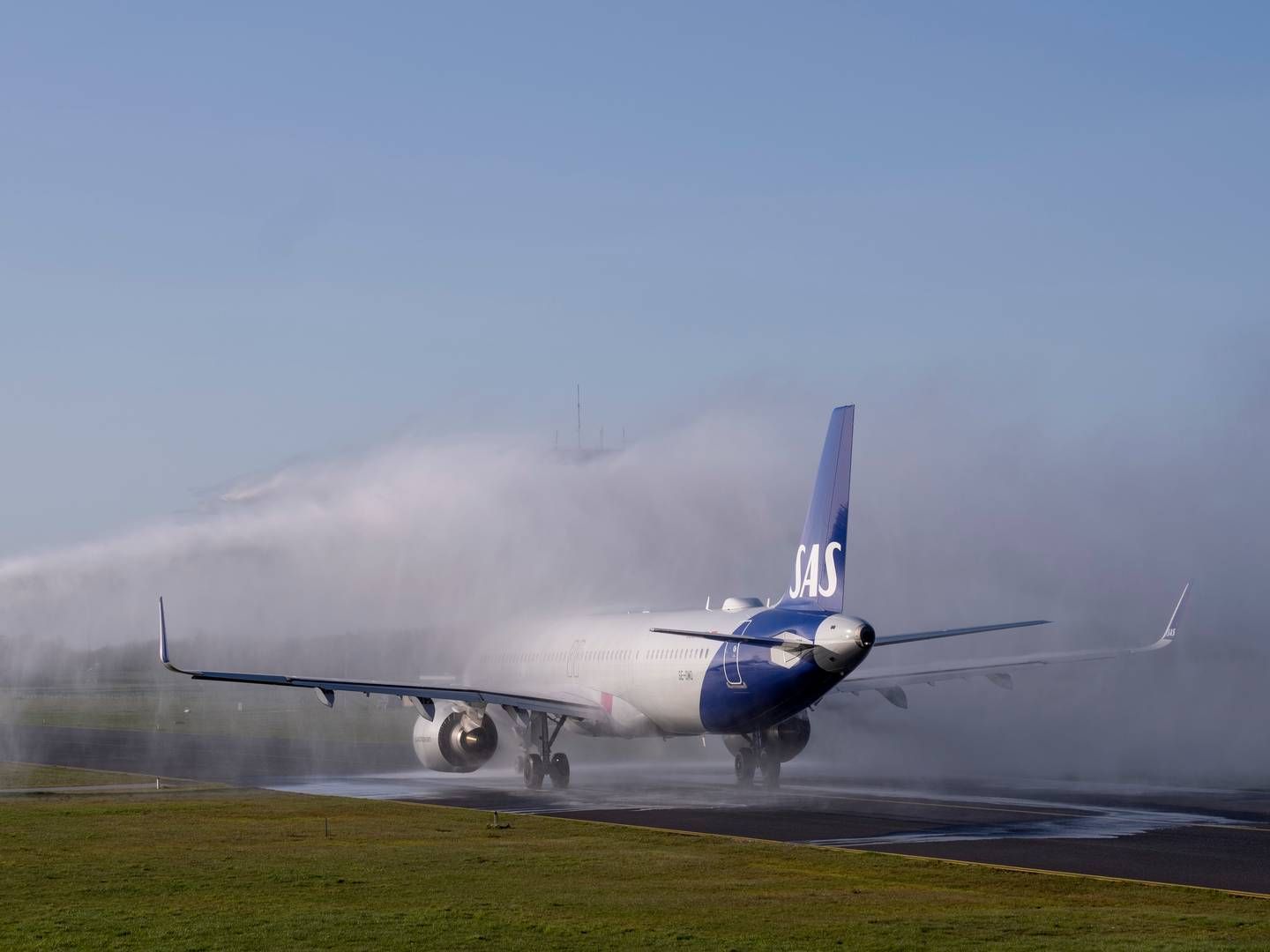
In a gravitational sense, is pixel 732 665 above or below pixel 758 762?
above

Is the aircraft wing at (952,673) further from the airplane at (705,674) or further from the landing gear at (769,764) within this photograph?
the landing gear at (769,764)

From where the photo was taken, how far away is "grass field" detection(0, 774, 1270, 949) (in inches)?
687

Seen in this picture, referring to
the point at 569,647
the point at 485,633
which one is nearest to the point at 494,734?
the point at 569,647

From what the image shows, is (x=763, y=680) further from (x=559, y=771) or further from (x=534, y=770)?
(x=534, y=770)

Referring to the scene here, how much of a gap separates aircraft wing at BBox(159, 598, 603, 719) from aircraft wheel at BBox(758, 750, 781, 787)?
5421 mm

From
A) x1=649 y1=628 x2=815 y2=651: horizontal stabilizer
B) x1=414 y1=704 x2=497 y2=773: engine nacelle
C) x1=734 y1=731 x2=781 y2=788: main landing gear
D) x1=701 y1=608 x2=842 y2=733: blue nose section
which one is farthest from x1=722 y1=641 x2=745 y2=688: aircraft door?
x1=414 y1=704 x2=497 y2=773: engine nacelle

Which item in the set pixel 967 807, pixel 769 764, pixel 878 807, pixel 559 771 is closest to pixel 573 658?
pixel 559 771

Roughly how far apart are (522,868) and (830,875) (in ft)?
15.6

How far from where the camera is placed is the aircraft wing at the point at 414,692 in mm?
38062

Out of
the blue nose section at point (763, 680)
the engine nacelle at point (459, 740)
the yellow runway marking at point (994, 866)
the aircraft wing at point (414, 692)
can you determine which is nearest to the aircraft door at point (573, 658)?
the aircraft wing at point (414, 692)

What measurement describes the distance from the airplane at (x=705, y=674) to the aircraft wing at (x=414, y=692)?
0.05m

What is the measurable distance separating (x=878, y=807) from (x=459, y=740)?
46.8 ft

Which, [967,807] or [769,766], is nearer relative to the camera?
[967,807]

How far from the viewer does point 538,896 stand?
21.0m
